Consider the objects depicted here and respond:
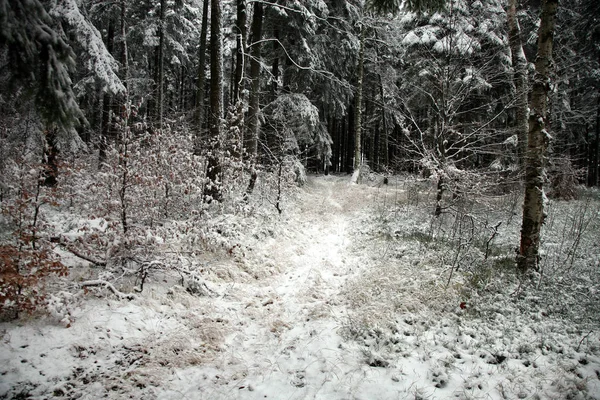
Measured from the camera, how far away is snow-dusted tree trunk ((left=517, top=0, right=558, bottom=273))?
18.4 feet

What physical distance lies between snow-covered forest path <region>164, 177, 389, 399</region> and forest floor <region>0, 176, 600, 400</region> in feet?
0.08

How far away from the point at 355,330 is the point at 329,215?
308 inches

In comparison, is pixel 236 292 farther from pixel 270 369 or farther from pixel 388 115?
pixel 388 115

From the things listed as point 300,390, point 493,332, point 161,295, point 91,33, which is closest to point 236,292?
point 161,295

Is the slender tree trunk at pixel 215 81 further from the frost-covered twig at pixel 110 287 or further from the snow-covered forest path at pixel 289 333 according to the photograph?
the frost-covered twig at pixel 110 287

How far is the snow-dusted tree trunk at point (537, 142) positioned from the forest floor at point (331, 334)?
0.77m

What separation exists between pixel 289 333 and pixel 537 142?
18.5 ft

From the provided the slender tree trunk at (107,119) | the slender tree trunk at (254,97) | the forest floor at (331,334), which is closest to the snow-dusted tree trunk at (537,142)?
the forest floor at (331,334)

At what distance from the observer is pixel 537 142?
5727 millimetres

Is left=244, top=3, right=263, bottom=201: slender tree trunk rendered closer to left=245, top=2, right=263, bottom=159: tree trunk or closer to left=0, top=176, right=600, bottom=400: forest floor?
left=245, top=2, right=263, bottom=159: tree trunk

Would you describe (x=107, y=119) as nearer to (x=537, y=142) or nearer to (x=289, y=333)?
(x=289, y=333)

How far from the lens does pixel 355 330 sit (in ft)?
15.4

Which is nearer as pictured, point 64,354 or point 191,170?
point 64,354

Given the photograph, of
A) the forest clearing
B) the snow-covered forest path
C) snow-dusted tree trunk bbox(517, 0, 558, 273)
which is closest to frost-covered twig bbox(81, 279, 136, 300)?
the forest clearing
